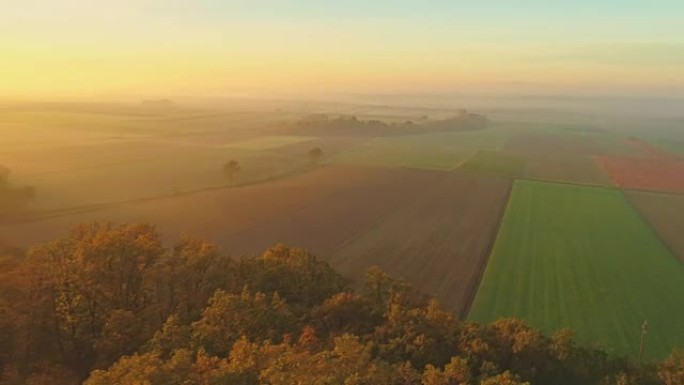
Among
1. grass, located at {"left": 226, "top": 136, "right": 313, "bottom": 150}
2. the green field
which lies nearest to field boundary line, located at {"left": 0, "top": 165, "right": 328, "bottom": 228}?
the green field

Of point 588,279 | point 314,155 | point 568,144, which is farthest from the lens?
point 568,144

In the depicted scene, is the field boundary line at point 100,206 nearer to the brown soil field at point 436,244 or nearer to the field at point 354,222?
the field at point 354,222

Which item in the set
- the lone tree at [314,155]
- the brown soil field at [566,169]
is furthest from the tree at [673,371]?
the lone tree at [314,155]

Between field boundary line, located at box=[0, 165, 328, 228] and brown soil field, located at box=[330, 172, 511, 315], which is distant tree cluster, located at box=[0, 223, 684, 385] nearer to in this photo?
brown soil field, located at box=[330, 172, 511, 315]

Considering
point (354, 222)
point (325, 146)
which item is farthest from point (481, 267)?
point (325, 146)

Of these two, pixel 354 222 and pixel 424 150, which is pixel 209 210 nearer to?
pixel 354 222

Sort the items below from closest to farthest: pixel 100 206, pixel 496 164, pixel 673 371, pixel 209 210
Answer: pixel 673 371 < pixel 209 210 < pixel 100 206 < pixel 496 164

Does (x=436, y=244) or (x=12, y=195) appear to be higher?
(x=12, y=195)
